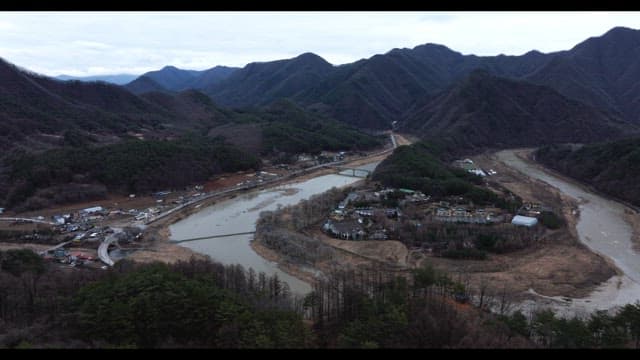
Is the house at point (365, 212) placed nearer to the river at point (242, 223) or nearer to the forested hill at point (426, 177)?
the forested hill at point (426, 177)

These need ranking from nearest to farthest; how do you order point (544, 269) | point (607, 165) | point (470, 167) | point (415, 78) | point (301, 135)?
point (544, 269), point (607, 165), point (470, 167), point (301, 135), point (415, 78)

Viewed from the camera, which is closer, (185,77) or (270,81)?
(270,81)

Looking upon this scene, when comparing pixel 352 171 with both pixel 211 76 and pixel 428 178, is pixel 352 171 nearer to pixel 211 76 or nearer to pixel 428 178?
pixel 428 178

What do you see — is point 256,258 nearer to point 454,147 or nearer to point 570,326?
point 570,326

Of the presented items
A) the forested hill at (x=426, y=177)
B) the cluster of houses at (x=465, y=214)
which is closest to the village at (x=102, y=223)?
the forested hill at (x=426, y=177)

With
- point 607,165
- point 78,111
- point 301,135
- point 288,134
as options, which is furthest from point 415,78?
point 78,111

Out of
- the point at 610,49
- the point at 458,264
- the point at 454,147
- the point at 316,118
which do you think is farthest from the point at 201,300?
the point at 610,49
